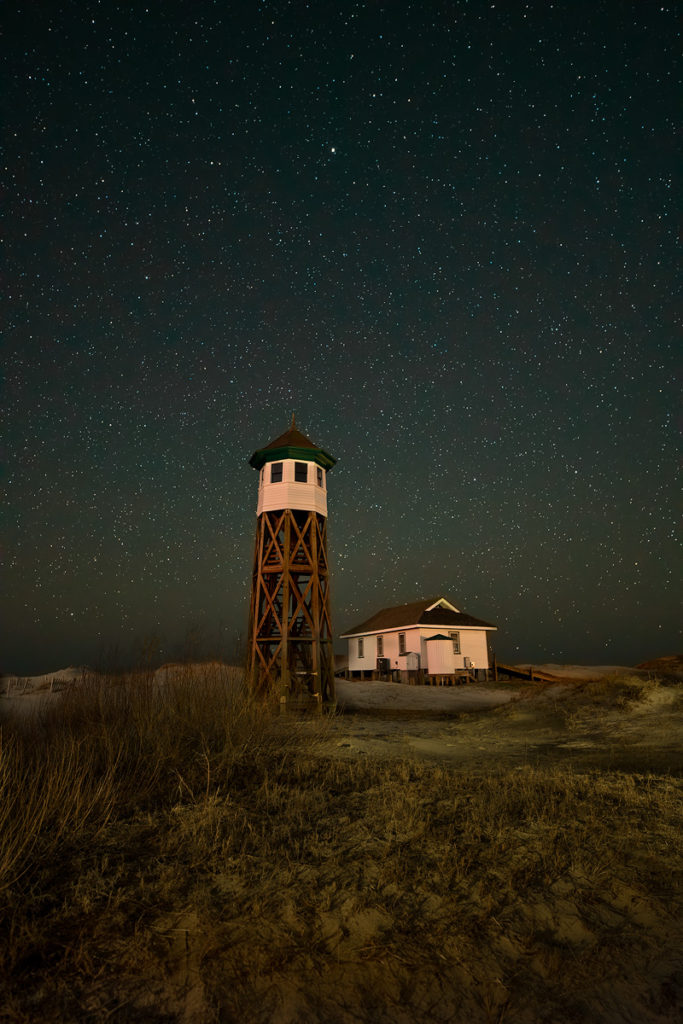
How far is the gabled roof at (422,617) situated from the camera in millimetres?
34938

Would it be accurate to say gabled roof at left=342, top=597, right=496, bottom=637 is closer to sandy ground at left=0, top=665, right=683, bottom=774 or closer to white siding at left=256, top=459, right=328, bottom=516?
sandy ground at left=0, top=665, right=683, bottom=774

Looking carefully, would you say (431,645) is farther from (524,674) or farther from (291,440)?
(291,440)

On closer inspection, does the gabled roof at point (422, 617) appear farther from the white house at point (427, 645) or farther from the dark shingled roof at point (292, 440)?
the dark shingled roof at point (292, 440)

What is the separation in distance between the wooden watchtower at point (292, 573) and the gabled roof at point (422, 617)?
14741mm

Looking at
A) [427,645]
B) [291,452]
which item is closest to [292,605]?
[291,452]

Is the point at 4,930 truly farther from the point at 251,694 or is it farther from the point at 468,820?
the point at 251,694

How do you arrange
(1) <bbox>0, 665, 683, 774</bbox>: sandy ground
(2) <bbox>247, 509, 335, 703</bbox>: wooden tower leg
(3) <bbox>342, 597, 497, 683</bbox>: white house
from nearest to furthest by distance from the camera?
(1) <bbox>0, 665, 683, 774</bbox>: sandy ground → (2) <bbox>247, 509, 335, 703</bbox>: wooden tower leg → (3) <bbox>342, 597, 497, 683</bbox>: white house

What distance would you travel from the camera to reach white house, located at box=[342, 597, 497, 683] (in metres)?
33.6

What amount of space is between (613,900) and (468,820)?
67.7 inches

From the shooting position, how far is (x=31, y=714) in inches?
319

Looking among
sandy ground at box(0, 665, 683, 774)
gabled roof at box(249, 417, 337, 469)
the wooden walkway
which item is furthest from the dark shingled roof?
the wooden walkway

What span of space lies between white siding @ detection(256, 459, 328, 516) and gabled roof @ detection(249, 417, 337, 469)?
0.69ft

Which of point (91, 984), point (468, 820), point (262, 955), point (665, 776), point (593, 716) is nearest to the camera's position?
point (91, 984)

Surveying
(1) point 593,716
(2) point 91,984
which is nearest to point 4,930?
(2) point 91,984
